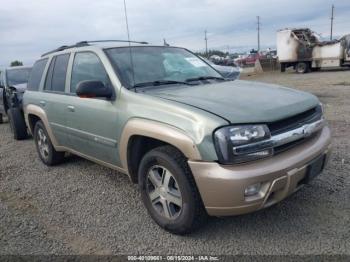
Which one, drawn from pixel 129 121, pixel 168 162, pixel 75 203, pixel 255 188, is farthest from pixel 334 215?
pixel 75 203

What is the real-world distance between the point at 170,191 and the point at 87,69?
1929 mm

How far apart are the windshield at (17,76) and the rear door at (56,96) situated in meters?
4.77

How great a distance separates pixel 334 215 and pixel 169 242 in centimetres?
153

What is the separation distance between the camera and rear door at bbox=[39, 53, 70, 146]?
4.75 metres

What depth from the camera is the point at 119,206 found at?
397 centimetres

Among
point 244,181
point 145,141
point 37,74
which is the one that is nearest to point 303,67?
point 37,74

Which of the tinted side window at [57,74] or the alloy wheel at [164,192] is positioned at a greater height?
the tinted side window at [57,74]

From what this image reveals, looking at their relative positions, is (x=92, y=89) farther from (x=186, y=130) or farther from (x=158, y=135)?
(x=186, y=130)

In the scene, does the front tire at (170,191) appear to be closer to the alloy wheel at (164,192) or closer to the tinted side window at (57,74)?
the alloy wheel at (164,192)

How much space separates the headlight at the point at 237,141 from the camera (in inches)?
108

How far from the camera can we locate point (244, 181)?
2.70m

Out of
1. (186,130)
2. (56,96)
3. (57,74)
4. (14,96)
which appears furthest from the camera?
(14,96)

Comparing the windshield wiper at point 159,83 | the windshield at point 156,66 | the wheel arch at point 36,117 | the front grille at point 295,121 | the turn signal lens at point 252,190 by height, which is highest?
the windshield at point 156,66

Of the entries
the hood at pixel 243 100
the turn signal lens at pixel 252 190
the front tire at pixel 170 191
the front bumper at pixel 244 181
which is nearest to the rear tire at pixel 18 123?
the hood at pixel 243 100
